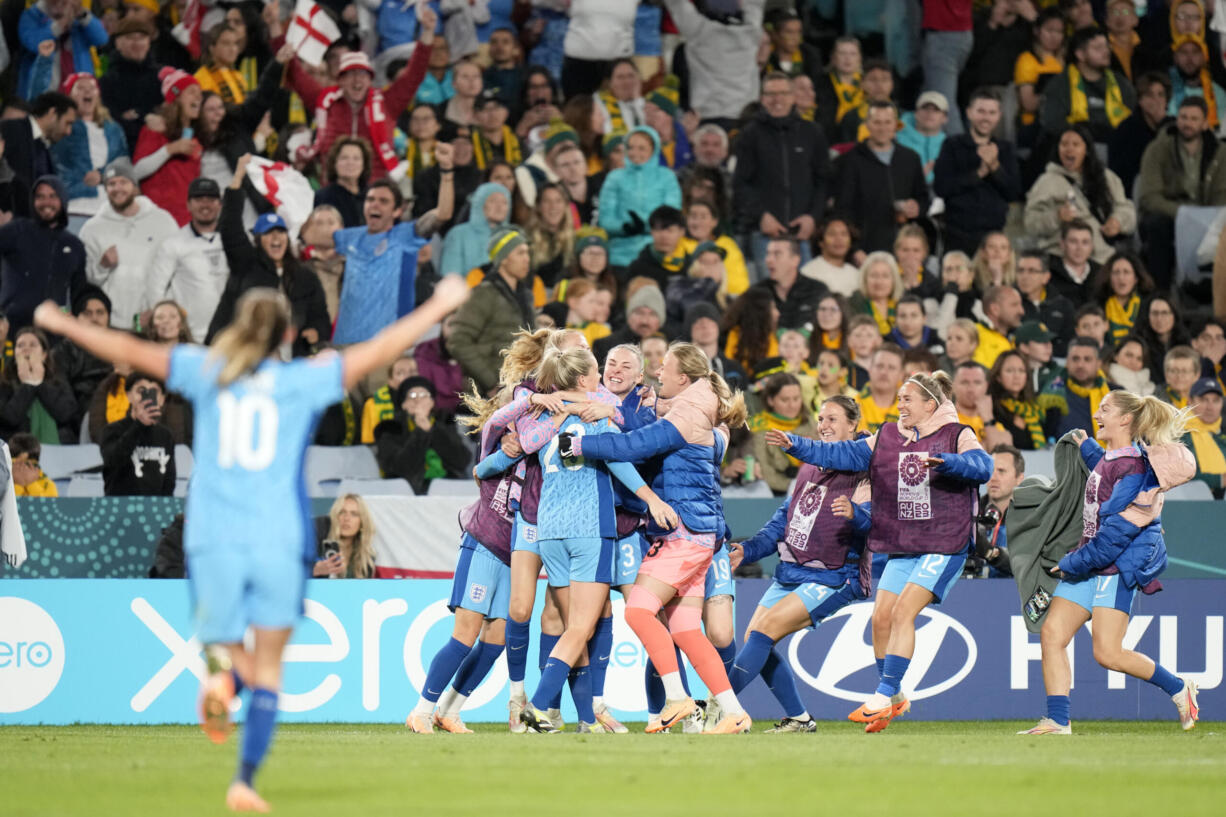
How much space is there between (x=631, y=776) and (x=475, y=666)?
Result: 370 cm

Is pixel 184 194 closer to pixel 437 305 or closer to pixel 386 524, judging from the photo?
pixel 386 524

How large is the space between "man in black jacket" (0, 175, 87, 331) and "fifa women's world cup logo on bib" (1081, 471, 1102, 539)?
9.73 meters

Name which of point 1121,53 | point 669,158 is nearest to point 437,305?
point 669,158

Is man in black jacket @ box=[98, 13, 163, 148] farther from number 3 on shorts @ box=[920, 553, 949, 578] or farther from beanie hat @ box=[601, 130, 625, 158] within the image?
number 3 on shorts @ box=[920, 553, 949, 578]

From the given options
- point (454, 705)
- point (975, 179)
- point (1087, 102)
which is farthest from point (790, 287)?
point (454, 705)

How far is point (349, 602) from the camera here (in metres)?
13.1

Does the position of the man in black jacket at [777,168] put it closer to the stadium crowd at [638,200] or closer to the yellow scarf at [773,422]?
the stadium crowd at [638,200]

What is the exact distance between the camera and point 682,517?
1081cm

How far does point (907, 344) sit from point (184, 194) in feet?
24.5

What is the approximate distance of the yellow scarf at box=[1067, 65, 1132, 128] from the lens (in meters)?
20.4

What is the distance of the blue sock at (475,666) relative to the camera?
36.4ft

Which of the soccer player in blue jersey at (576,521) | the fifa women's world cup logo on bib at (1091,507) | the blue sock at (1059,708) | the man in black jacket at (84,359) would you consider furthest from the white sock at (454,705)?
the man in black jacket at (84,359)

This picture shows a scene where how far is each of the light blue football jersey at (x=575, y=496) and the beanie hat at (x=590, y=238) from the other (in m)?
6.64

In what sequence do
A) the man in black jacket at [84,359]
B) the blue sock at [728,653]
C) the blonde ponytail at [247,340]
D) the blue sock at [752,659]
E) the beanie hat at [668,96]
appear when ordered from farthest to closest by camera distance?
the beanie hat at [668,96] → the man in black jacket at [84,359] → the blue sock at [728,653] → the blue sock at [752,659] → the blonde ponytail at [247,340]
